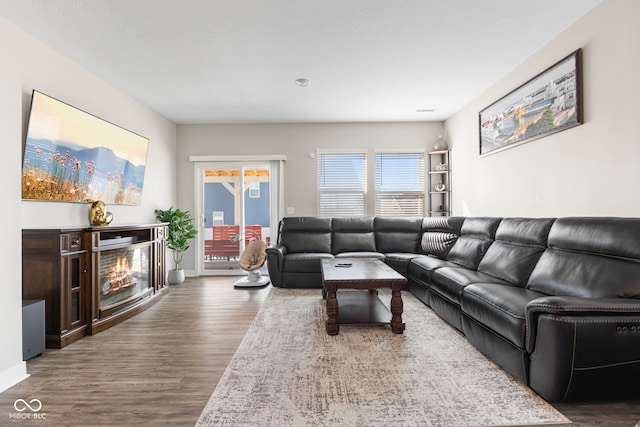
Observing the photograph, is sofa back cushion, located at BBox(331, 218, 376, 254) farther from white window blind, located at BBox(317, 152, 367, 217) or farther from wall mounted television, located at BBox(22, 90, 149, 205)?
wall mounted television, located at BBox(22, 90, 149, 205)

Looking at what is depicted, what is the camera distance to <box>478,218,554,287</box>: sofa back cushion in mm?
2744

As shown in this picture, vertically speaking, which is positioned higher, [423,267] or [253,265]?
[423,267]

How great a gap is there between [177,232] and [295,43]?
3.55 meters

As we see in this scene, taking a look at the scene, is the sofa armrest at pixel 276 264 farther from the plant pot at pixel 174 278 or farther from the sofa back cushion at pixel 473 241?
the sofa back cushion at pixel 473 241

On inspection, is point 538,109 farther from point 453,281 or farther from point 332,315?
point 332,315

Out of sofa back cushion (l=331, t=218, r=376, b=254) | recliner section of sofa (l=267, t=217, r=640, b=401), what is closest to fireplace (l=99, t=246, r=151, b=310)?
sofa back cushion (l=331, t=218, r=376, b=254)

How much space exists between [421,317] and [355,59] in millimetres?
2687

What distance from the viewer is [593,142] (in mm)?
2629

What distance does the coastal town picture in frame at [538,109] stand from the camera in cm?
278

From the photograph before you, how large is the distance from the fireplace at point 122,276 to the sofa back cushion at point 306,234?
77.8 inches

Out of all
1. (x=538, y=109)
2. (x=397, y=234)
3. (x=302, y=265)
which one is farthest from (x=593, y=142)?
(x=302, y=265)

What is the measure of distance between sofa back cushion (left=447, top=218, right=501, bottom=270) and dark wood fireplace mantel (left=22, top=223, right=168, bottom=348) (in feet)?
12.1

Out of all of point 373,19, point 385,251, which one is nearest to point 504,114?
point 373,19

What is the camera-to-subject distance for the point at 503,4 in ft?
8.11
